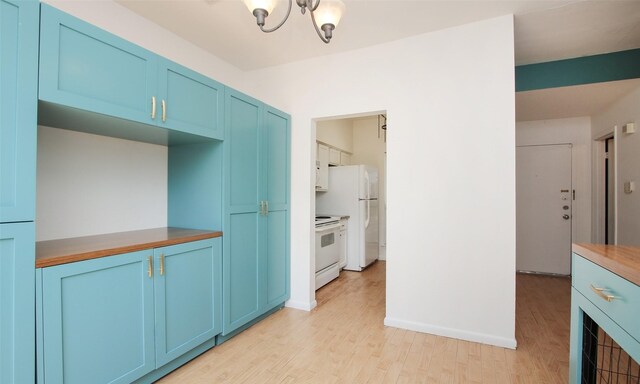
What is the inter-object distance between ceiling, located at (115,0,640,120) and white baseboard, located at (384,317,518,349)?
2.54 metres

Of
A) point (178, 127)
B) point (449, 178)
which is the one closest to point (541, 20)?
point (449, 178)

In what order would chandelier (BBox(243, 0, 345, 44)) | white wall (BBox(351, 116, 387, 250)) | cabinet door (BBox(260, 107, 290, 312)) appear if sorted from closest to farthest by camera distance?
chandelier (BBox(243, 0, 345, 44)) < cabinet door (BBox(260, 107, 290, 312)) < white wall (BBox(351, 116, 387, 250))

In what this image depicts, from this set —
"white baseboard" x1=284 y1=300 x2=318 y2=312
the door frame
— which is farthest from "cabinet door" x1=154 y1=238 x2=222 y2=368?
the door frame

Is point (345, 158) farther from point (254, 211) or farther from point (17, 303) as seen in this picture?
point (17, 303)

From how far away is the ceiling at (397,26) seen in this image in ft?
7.46

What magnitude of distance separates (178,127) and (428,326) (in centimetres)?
252

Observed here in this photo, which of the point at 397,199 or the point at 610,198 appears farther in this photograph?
the point at 610,198

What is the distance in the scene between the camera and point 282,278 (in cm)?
310

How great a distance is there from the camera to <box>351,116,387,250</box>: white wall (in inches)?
221

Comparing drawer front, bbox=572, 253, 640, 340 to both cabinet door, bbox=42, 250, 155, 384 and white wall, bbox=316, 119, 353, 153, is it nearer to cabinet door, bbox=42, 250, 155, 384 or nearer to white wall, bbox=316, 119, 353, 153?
cabinet door, bbox=42, 250, 155, 384

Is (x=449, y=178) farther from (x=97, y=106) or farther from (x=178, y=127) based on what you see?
(x=97, y=106)

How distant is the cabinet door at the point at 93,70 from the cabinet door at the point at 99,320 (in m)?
0.81

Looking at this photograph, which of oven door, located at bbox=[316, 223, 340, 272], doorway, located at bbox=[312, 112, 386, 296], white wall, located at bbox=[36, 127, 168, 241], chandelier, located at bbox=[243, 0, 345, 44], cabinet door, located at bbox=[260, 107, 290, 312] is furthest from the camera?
doorway, located at bbox=[312, 112, 386, 296]

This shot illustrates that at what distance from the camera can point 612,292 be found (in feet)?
3.41
